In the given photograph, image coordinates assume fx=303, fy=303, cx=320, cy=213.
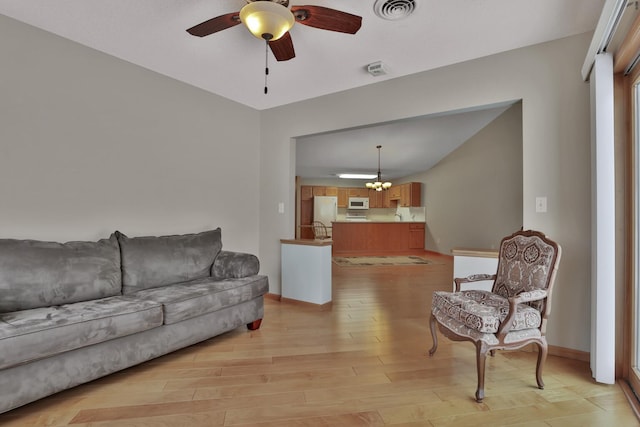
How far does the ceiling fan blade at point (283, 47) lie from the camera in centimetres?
202

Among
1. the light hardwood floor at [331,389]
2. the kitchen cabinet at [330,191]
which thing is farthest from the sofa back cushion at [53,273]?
the kitchen cabinet at [330,191]

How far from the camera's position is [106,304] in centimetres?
206

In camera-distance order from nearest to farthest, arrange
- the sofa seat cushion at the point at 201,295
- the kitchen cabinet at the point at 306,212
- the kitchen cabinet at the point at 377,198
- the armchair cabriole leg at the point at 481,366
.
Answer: the armchair cabriole leg at the point at 481,366 < the sofa seat cushion at the point at 201,295 < the kitchen cabinet at the point at 306,212 < the kitchen cabinet at the point at 377,198

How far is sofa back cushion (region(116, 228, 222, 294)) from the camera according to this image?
8.32 feet

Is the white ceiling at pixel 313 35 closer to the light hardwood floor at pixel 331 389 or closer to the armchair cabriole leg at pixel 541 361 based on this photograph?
the armchair cabriole leg at pixel 541 361

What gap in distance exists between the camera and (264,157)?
4.17 meters

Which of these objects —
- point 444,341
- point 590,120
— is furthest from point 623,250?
point 444,341

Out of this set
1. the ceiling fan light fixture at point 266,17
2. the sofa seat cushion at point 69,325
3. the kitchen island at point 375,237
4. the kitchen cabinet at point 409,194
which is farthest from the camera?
the kitchen cabinet at point 409,194

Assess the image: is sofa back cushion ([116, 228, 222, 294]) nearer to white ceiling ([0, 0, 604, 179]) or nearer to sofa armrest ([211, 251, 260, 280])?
sofa armrest ([211, 251, 260, 280])

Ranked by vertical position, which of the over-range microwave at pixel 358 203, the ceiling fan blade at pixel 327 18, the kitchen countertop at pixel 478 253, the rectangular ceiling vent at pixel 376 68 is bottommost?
the kitchen countertop at pixel 478 253

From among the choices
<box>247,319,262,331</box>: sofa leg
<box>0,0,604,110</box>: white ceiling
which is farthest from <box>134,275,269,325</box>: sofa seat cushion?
<box>0,0,604,110</box>: white ceiling

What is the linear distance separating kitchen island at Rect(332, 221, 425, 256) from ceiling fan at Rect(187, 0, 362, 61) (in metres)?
6.36

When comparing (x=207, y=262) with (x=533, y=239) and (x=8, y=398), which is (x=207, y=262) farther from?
(x=533, y=239)

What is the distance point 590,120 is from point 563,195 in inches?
22.8
